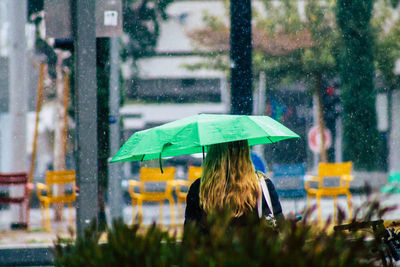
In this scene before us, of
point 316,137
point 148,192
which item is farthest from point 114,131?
point 316,137

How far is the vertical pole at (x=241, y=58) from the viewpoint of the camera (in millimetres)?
7234

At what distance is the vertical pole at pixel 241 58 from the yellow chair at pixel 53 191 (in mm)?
2840

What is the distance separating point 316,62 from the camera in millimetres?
9336

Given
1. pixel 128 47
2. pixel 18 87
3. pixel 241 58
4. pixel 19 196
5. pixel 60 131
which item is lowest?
pixel 19 196

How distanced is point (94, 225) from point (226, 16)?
22.9 feet

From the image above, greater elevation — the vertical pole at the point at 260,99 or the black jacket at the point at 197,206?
the vertical pole at the point at 260,99

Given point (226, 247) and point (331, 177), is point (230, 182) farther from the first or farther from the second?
point (331, 177)

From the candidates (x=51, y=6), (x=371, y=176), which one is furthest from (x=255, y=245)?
(x=371, y=176)

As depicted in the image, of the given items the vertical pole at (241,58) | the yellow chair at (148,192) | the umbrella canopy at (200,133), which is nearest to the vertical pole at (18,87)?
the yellow chair at (148,192)

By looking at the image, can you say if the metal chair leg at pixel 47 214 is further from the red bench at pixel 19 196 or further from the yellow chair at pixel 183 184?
the yellow chair at pixel 183 184

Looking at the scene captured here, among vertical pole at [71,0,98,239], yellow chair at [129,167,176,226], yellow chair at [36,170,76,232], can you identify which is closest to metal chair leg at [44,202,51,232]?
yellow chair at [36,170,76,232]

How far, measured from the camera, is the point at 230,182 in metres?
3.28

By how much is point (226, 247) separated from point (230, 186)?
1.22 metres

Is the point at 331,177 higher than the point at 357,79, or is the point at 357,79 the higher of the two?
the point at 357,79
